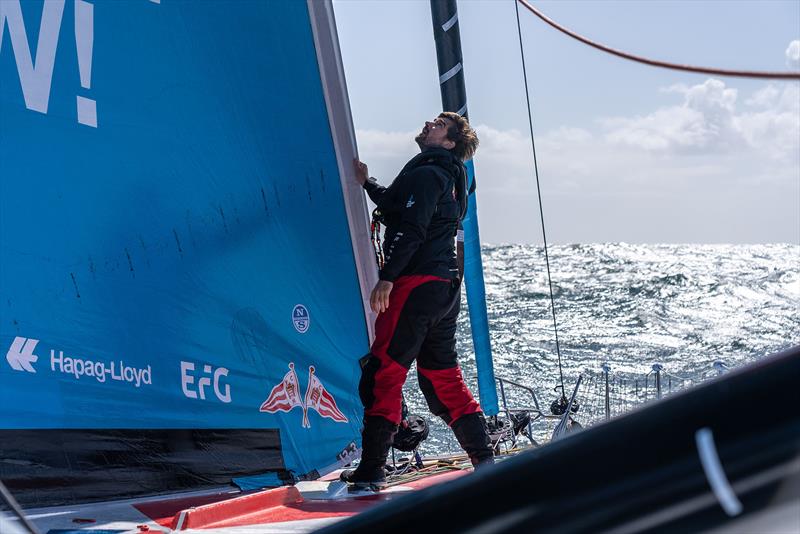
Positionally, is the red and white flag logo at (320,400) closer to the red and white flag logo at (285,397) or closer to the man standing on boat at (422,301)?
the red and white flag logo at (285,397)

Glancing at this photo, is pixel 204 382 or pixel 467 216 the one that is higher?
pixel 467 216

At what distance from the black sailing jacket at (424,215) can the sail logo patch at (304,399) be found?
19.4 inches

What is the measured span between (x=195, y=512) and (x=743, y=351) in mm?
8593

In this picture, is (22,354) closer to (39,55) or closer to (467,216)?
(39,55)

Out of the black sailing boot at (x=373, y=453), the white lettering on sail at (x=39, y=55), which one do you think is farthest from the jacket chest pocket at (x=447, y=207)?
the white lettering on sail at (x=39, y=55)

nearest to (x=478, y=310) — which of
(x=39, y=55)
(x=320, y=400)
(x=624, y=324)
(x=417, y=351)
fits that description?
(x=320, y=400)

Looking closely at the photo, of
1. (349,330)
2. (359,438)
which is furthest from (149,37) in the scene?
(359,438)

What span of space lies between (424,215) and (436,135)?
0.33 m

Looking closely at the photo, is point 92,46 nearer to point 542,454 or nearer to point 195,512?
point 195,512

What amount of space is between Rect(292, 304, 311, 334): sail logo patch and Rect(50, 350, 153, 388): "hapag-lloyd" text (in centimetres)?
52

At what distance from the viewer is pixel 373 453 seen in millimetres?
2602

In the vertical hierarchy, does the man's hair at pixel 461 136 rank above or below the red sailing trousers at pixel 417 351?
above

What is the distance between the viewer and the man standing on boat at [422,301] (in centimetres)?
259

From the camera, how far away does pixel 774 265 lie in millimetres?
21078
